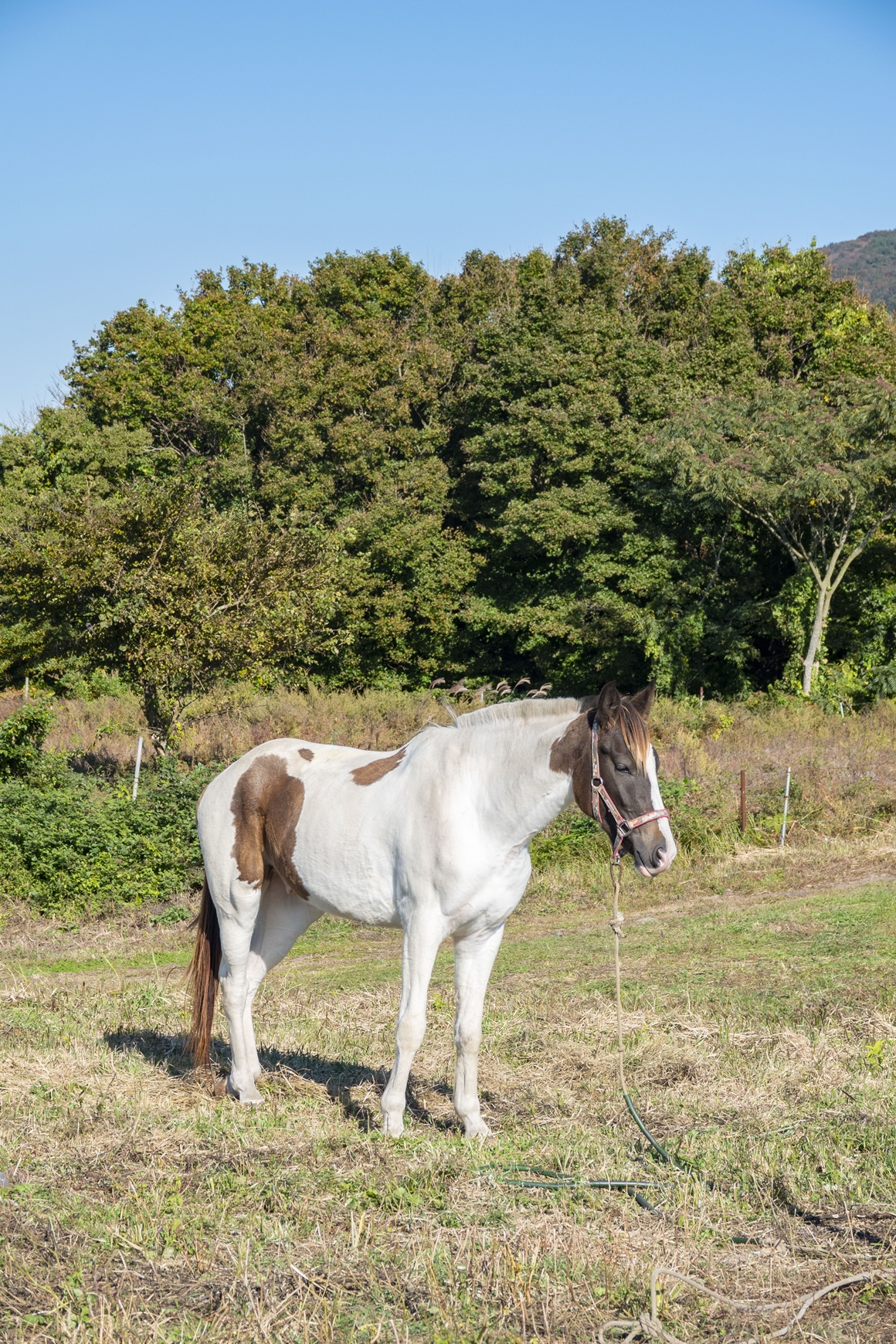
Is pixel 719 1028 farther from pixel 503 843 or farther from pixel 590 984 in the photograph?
pixel 503 843

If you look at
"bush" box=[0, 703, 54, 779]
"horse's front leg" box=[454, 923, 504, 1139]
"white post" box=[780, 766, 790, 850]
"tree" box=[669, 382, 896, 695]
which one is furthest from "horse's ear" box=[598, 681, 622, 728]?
"tree" box=[669, 382, 896, 695]

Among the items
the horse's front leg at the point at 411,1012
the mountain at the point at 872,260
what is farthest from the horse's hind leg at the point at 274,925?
the mountain at the point at 872,260

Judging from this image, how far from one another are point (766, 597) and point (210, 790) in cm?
2699

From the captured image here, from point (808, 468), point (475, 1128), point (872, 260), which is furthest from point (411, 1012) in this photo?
point (872, 260)

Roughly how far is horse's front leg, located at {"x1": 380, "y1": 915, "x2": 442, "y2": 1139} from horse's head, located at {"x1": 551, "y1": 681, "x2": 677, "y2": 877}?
986 mm

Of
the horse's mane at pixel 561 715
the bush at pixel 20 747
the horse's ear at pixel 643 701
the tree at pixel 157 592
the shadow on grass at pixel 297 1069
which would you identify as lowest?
the shadow on grass at pixel 297 1069

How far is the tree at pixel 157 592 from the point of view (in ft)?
58.6

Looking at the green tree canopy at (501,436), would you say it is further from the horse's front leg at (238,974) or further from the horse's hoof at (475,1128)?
the horse's hoof at (475,1128)

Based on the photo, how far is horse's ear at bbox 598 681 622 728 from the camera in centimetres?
493

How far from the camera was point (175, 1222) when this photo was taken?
4.08m

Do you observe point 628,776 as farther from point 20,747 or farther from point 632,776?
point 20,747

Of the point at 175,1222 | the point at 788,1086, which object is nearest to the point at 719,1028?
the point at 788,1086

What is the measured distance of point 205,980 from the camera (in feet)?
21.0

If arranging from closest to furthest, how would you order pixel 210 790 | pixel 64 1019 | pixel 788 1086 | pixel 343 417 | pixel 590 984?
pixel 788 1086 → pixel 210 790 → pixel 64 1019 → pixel 590 984 → pixel 343 417
